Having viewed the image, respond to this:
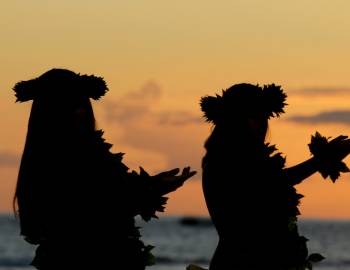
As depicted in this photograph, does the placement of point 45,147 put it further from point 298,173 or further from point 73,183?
point 298,173

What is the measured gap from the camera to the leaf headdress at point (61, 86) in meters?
9.09

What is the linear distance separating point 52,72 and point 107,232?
1.26 meters

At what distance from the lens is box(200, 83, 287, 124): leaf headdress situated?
9352 mm

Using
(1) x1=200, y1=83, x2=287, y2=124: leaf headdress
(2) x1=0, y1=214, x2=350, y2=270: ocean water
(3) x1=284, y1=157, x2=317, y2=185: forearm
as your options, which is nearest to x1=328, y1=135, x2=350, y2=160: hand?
(3) x1=284, y1=157, x2=317, y2=185: forearm

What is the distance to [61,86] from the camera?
29.9 ft

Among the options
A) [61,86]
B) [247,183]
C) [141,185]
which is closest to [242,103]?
[247,183]

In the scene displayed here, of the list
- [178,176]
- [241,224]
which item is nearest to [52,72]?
[178,176]

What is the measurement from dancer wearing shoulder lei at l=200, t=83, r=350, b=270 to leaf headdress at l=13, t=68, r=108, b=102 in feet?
2.95

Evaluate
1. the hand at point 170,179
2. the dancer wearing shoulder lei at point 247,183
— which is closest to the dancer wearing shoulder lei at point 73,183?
the hand at point 170,179

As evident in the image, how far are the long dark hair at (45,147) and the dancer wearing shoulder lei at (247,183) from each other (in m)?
1.03

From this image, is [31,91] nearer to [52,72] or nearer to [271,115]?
[52,72]

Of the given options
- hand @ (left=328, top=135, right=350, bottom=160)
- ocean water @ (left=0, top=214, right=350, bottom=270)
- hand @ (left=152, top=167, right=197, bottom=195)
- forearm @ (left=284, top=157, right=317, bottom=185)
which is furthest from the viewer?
ocean water @ (left=0, top=214, right=350, bottom=270)

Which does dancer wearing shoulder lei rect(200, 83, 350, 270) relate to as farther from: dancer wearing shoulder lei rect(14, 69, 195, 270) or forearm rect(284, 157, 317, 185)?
dancer wearing shoulder lei rect(14, 69, 195, 270)

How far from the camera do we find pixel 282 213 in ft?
30.9
